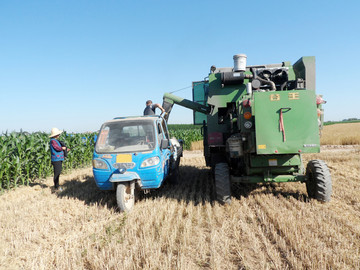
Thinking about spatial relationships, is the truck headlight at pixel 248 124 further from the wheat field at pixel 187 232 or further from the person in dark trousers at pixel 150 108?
the person in dark trousers at pixel 150 108

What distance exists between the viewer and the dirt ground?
8.98 ft

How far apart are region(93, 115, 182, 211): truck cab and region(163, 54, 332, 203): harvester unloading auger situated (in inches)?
55.9

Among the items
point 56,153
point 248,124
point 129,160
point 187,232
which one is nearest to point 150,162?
point 129,160

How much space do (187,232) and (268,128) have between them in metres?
2.35

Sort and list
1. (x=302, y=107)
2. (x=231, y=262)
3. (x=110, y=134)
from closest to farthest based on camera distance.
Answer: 1. (x=231, y=262)
2. (x=302, y=107)
3. (x=110, y=134)

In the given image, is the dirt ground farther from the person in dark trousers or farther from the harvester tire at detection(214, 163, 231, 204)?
the person in dark trousers

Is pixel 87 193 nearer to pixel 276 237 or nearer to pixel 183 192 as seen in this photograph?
pixel 183 192

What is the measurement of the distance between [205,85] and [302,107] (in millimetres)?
4265

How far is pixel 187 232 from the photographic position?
344 cm

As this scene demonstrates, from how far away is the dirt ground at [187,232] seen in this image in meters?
2.74

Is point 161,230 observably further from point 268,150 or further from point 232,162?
point 232,162

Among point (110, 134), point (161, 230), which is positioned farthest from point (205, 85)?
point (161, 230)

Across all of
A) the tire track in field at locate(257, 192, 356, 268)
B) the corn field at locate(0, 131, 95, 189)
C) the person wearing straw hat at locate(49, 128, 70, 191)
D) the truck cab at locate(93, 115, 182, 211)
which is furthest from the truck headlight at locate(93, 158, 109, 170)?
the corn field at locate(0, 131, 95, 189)

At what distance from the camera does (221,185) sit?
15.4ft
